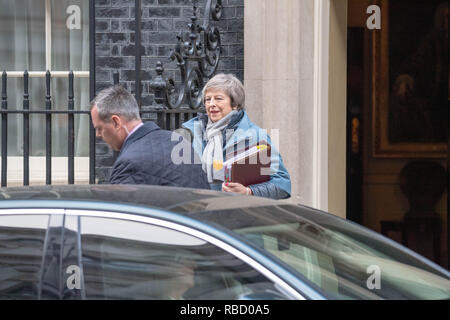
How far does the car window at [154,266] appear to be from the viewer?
2965 millimetres

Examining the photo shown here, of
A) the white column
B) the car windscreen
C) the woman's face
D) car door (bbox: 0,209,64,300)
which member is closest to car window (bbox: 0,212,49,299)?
car door (bbox: 0,209,64,300)

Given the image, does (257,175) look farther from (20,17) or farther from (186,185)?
(20,17)

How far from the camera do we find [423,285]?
3416mm

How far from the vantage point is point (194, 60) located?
724cm

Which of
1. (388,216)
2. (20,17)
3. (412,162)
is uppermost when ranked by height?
(20,17)

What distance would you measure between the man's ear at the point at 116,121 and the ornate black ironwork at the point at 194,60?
1.96 meters

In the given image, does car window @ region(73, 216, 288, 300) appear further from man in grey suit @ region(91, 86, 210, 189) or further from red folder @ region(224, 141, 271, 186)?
red folder @ region(224, 141, 271, 186)

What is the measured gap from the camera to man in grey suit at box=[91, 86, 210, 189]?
4.53 metres

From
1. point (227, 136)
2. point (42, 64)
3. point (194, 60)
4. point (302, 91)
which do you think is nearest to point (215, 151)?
point (227, 136)

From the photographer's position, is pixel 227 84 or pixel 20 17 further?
pixel 20 17

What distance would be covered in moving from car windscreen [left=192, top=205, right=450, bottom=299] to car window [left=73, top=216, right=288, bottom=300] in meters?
0.13

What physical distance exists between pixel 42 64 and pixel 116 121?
14.7ft
